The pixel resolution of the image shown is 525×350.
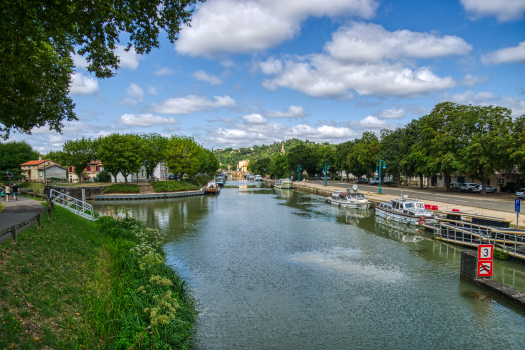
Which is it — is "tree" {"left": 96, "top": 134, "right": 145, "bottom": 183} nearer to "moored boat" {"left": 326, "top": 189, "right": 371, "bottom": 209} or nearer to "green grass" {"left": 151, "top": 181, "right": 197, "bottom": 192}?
"green grass" {"left": 151, "top": 181, "right": 197, "bottom": 192}

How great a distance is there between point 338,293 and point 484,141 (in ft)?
119

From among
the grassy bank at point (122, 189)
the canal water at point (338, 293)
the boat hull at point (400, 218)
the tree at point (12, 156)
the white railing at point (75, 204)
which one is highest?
the tree at point (12, 156)

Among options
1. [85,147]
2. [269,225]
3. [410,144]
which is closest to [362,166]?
[410,144]

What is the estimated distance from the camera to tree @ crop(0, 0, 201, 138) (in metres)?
7.05

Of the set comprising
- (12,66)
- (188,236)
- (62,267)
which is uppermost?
(12,66)

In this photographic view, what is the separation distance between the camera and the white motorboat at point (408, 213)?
2580 centimetres

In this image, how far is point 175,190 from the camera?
58500 mm

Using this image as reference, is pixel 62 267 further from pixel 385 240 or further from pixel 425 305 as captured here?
pixel 385 240

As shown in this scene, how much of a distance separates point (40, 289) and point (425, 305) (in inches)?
468

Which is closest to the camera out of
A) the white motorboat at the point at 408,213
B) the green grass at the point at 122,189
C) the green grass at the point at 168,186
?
the white motorboat at the point at 408,213

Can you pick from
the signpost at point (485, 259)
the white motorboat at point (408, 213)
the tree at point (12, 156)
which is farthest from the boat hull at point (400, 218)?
the tree at point (12, 156)

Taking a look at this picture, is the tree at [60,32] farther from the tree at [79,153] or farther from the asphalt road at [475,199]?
the tree at [79,153]

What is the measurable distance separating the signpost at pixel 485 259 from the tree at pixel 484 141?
29.7 meters

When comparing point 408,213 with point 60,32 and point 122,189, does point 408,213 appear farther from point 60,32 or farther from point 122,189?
point 122,189
